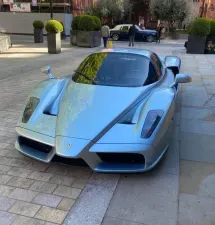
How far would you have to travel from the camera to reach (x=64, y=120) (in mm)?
3131

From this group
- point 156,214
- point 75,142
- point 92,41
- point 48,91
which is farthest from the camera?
point 92,41

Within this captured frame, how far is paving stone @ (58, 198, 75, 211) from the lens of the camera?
260 centimetres

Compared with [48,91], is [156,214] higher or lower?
lower

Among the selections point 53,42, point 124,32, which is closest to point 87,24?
point 53,42

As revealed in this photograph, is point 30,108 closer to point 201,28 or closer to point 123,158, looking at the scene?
point 123,158

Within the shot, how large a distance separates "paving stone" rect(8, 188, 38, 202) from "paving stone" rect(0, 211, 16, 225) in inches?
9.2

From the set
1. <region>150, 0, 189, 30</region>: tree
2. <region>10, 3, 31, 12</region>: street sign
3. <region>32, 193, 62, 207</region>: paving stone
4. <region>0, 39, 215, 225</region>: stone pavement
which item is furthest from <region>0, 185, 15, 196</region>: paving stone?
<region>150, 0, 189, 30</region>: tree

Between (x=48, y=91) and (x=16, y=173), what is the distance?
123 centimetres

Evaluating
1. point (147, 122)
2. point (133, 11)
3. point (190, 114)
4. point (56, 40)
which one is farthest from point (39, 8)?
point (147, 122)

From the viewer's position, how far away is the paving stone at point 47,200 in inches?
104

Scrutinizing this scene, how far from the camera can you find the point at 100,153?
2.83 meters

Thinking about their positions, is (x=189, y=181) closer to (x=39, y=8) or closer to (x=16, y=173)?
(x=16, y=173)

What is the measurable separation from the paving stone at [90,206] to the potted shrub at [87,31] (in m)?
15.0

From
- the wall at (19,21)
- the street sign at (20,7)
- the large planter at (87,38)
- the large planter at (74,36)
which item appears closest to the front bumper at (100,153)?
the large planter at (87,38)
